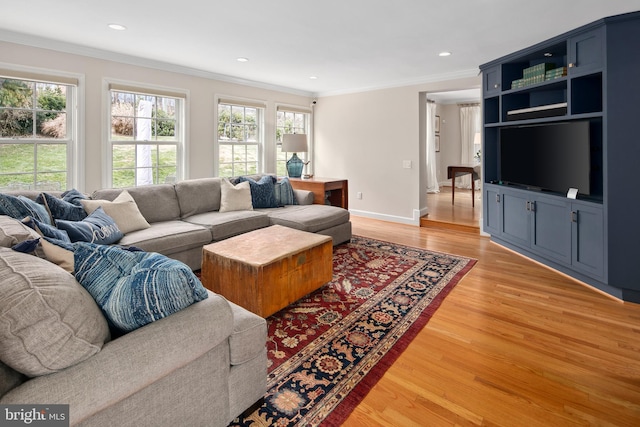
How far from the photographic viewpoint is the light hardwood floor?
171 cm

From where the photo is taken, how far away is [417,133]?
5.79 meters

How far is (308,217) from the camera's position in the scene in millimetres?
4203

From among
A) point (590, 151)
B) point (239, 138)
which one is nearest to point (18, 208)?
point (239, 138)

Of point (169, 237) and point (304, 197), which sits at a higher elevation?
point (304, 197)

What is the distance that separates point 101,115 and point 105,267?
354cm

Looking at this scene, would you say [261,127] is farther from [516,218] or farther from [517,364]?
[517,364]

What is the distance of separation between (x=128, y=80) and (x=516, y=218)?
4.94 meters

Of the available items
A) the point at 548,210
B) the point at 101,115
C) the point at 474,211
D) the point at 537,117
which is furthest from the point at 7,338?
the point at 474,211

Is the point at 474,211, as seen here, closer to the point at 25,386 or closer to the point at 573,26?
the point at 573,26

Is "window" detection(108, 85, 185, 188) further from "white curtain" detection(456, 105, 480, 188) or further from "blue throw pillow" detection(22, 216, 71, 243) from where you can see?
"white curtain" detection(456, 105, 480, 188)

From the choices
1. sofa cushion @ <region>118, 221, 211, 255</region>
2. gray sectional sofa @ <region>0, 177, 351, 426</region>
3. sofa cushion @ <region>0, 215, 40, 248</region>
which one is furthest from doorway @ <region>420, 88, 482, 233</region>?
sofa cushion @ <region>0, 215, 40, 248</region>

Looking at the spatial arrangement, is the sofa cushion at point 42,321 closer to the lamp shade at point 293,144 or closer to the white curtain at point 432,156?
the lamp shade at point 293,144

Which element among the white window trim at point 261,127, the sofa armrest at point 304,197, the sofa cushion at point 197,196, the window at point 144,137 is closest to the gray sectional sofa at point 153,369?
the sofa cushion at point 197,196

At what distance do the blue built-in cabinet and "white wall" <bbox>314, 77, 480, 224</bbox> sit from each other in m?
1.08
